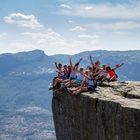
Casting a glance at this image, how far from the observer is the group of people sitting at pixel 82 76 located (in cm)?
3694

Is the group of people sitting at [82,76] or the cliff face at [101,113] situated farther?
the group of people sitting at [82,76]

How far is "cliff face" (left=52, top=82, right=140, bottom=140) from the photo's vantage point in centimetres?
2777

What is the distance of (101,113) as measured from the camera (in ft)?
104

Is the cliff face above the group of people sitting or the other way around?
the other way around

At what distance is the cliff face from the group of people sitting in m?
0.75

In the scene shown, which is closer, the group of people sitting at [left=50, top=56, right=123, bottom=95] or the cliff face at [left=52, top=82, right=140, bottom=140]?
the cliff face at [left=52, top=82, right=140, bottom=140]

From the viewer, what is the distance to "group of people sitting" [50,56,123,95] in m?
36.9

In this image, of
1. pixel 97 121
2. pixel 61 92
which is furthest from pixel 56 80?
pixel 97 121

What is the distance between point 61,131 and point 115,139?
12190 millimetres

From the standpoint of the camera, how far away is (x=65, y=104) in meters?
39.7

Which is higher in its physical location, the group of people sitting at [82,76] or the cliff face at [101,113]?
the group of people sitting at [82,76]

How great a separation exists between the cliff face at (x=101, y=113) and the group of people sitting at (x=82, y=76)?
2.46ft

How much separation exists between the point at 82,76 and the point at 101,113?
6.81m

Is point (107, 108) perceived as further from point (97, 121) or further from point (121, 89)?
point (121, 89)
